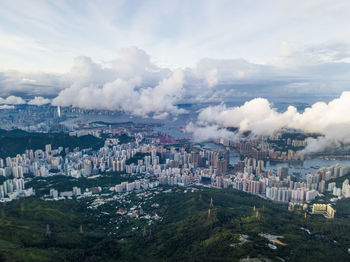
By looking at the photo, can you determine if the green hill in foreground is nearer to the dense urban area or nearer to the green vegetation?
the dense urban area

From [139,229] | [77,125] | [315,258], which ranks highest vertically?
[77,125]

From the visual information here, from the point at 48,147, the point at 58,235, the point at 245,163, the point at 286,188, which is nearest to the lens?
the point at 58,235

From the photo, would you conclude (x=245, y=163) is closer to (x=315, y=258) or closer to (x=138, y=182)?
(x=138, y=182)

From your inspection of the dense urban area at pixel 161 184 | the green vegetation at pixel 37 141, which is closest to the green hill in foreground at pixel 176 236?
the dense urban area at pixel 161 184

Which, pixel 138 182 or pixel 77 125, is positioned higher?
pixel 77 125

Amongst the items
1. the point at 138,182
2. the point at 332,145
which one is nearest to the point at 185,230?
the point at 138,182

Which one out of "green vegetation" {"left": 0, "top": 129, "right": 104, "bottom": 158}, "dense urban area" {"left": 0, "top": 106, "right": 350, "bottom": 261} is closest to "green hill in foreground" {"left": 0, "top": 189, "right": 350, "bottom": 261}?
"dense urban area" {"left": 0, "top": 106, "right": 350, "bottom": 261}

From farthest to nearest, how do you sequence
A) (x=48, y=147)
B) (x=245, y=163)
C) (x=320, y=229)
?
(x=48, y=147) < (x=245, y=163) < (x=320, y=229)
